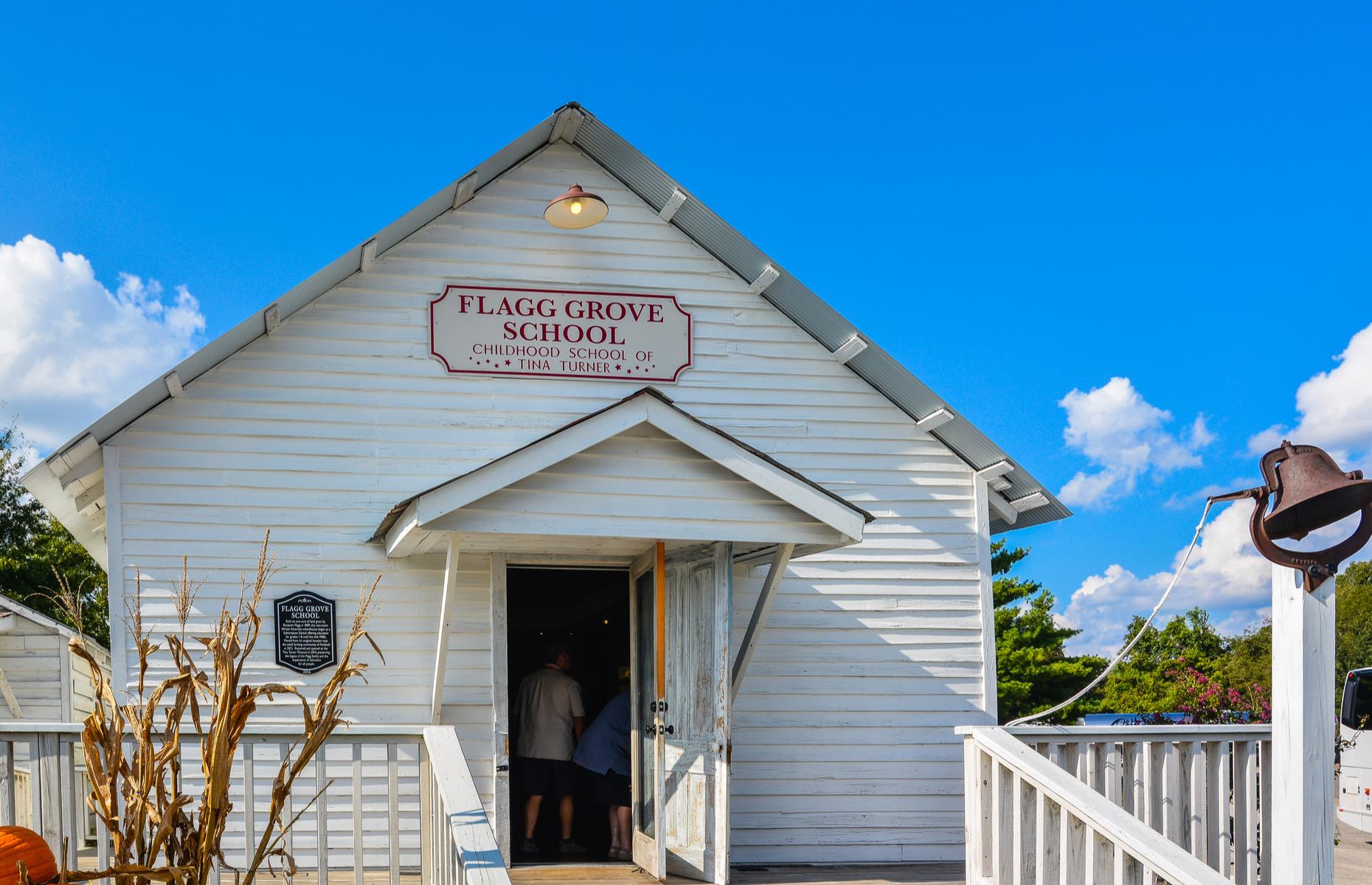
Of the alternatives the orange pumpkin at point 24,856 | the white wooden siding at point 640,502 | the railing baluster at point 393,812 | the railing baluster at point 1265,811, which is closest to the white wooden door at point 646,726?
the white wooden siding at point 640,502

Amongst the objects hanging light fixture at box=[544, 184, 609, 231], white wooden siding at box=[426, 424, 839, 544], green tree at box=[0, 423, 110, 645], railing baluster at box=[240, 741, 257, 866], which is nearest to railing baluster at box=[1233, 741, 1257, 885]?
white wooden siding at box=[426, 424, 839, 544]

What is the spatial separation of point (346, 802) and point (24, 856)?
12.6ft

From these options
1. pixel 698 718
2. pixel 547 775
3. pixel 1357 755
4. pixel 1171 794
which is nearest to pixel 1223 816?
pixel 1171 794

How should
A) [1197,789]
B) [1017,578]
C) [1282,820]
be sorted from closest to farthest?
[1282,820] < [1197,789] < [1017,578]

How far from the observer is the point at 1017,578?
3809cm

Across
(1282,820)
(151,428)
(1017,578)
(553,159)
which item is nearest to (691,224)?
(553,159)

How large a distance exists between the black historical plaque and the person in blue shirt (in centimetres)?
188

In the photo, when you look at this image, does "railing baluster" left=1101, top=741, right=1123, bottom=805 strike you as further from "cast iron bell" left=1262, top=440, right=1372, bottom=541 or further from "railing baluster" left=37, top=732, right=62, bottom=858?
"railing baluster" left=37, top=732, right=62, bottom=858

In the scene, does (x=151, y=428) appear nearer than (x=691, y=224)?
Yes

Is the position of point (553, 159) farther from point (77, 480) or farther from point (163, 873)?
point (163, 873)

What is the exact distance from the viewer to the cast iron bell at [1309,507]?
485 centimetres

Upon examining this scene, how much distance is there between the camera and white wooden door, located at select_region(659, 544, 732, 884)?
8180 mm

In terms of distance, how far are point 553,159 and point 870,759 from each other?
519 cm

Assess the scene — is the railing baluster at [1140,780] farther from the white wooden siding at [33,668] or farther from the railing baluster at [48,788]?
the white wooden siding at [33,668]
